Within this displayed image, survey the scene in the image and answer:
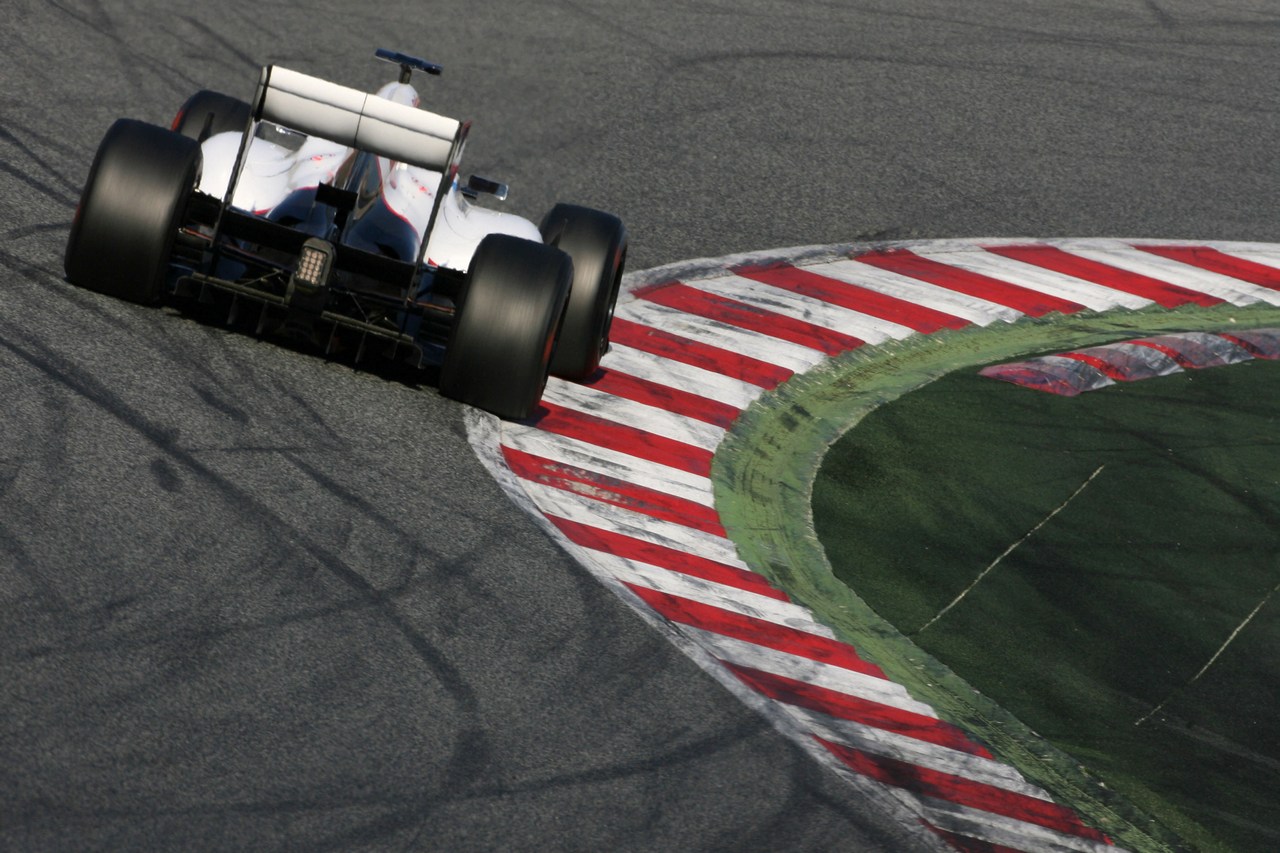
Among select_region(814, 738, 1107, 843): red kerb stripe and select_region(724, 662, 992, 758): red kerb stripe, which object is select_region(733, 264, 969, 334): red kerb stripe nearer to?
select_region(724, 662, 992, 758): red kerb stripe

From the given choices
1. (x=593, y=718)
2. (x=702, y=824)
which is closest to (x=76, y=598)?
(x=593, y=718)

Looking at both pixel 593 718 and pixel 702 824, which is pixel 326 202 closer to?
pixel 593 718

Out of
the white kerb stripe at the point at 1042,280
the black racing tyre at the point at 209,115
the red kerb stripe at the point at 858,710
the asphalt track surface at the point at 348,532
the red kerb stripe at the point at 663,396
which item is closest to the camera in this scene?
the asphalt track surface at the point at 348,532

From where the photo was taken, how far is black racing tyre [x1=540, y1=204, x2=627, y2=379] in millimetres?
8235

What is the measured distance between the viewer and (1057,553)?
26.3ft

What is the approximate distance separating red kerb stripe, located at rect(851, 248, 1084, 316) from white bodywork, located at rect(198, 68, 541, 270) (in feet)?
11.8

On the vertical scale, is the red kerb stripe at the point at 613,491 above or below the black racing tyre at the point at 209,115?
below

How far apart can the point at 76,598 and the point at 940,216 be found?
25.9 ft

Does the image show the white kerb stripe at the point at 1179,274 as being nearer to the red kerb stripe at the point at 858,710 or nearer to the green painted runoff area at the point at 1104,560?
the green painted runoff area at the point at 1104,560

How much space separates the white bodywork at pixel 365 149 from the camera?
7.34m

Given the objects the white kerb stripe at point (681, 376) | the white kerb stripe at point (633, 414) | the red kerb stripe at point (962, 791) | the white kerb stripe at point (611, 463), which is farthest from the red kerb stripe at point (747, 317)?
the red kerb stripe at point (962, 791)

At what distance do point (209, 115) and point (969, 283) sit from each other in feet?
16.9

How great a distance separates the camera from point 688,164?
11.9 m

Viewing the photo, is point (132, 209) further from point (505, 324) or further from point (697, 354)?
point (697, 354)
